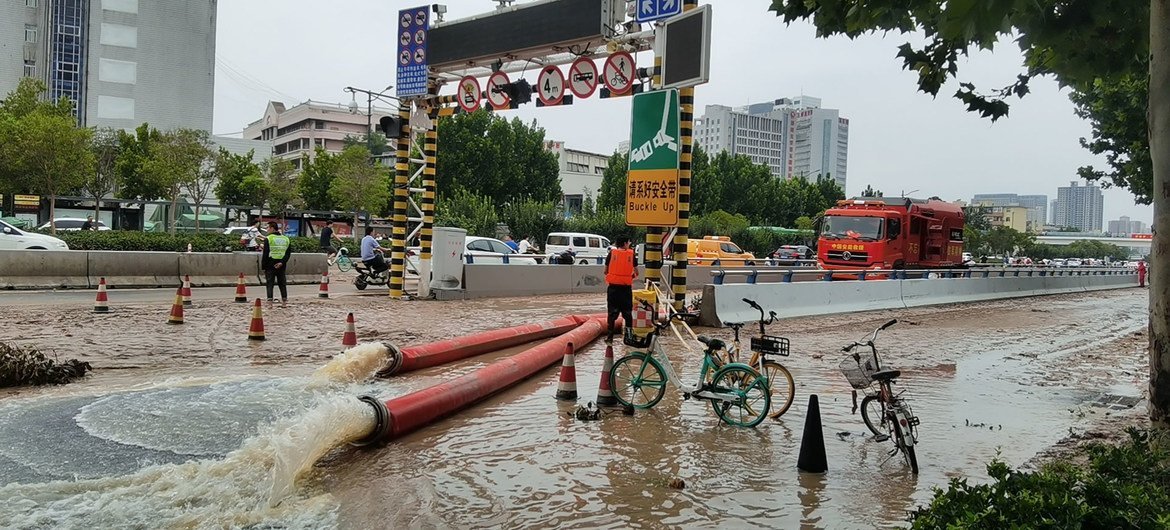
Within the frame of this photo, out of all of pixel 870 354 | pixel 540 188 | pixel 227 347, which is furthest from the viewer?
pixel 540 188

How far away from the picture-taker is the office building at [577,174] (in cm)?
9944

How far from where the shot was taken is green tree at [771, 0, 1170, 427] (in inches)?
227

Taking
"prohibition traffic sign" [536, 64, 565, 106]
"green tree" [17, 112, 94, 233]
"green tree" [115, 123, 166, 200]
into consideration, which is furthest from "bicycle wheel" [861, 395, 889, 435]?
"green tree" [115, 123, 166, 200]

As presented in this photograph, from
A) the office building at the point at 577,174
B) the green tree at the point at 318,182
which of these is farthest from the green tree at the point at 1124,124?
the office building at the point at 577,174

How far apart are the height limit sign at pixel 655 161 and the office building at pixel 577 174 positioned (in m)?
73.5

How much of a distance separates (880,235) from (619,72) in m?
14.0

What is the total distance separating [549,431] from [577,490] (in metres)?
1.73

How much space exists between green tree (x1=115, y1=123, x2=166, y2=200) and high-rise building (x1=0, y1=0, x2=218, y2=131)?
18.8m

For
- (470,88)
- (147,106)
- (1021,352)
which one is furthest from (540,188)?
(1021,352)

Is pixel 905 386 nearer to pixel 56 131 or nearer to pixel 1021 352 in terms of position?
pixel 1021 352

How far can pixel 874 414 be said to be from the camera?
7.57 m

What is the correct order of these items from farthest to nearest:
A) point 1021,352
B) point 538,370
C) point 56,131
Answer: point 56,131 → point 1021,352 → point 538,370

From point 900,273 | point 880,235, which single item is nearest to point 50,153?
point 880,235

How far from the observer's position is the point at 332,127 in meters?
109
